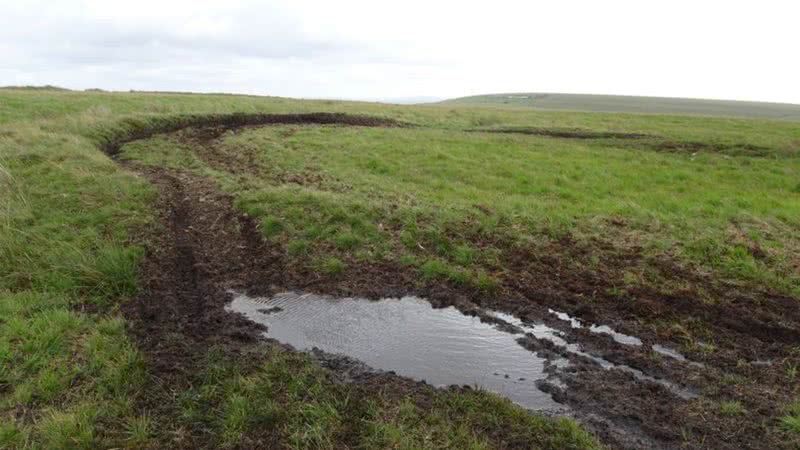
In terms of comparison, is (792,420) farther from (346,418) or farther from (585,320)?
(346,418)

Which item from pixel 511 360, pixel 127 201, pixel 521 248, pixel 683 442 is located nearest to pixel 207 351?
pixel 511 360

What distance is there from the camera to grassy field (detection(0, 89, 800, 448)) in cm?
566

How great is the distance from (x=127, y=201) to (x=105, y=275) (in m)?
4.33

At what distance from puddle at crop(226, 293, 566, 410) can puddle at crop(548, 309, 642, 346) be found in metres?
0.62

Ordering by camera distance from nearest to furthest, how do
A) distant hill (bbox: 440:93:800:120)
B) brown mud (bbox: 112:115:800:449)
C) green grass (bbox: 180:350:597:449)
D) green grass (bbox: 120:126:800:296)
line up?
green grass (bbox: 180:350:597:449) → brown mud (bbox: 112:115:800:449) → green grass (bbox: 120:126:800:296) → distant hill (bbox: 440:93:800:120)

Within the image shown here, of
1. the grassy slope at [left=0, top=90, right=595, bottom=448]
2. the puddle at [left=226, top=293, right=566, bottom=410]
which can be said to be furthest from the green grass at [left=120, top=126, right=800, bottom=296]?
the grassy slope at [left=0, top=90, right=595, bottom=448]

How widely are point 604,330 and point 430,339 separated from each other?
2.75 meters

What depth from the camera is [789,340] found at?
25.2ft

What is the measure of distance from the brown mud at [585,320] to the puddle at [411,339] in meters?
0.29

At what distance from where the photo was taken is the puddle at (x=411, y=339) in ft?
22.2

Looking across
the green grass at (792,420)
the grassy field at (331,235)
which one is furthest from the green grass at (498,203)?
the green grass at (792,420)

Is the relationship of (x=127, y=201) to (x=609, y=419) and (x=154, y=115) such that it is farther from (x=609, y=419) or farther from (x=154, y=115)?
(x=154, y=115)

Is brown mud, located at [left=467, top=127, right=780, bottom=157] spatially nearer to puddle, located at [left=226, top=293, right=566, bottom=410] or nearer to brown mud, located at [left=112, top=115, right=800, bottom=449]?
brown mud, located at [left=112, top=115, right=800, bottom=449]

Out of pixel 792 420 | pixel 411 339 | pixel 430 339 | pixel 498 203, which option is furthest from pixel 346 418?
pixel 498 203
